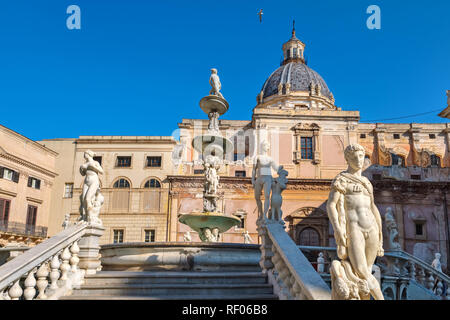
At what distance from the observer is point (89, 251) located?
22.9 ft

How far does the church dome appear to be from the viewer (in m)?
42.0

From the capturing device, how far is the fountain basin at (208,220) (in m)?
10.9

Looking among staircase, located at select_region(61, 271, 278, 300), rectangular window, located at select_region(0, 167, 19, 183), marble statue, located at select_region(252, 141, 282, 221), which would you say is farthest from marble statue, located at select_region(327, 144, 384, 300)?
rectangular window, located at select_region(0, 167, 19, 183)

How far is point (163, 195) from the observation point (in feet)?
100

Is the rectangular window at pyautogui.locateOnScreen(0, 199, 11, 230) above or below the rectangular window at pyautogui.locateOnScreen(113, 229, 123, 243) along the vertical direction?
above

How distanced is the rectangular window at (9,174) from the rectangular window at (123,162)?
715 cm

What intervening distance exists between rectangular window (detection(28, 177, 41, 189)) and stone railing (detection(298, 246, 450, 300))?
87.7ft

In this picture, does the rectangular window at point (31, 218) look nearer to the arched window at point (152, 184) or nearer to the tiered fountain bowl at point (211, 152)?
the arched window at point (152, 184)

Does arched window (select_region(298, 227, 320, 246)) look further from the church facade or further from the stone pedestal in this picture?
the stone pedestal
